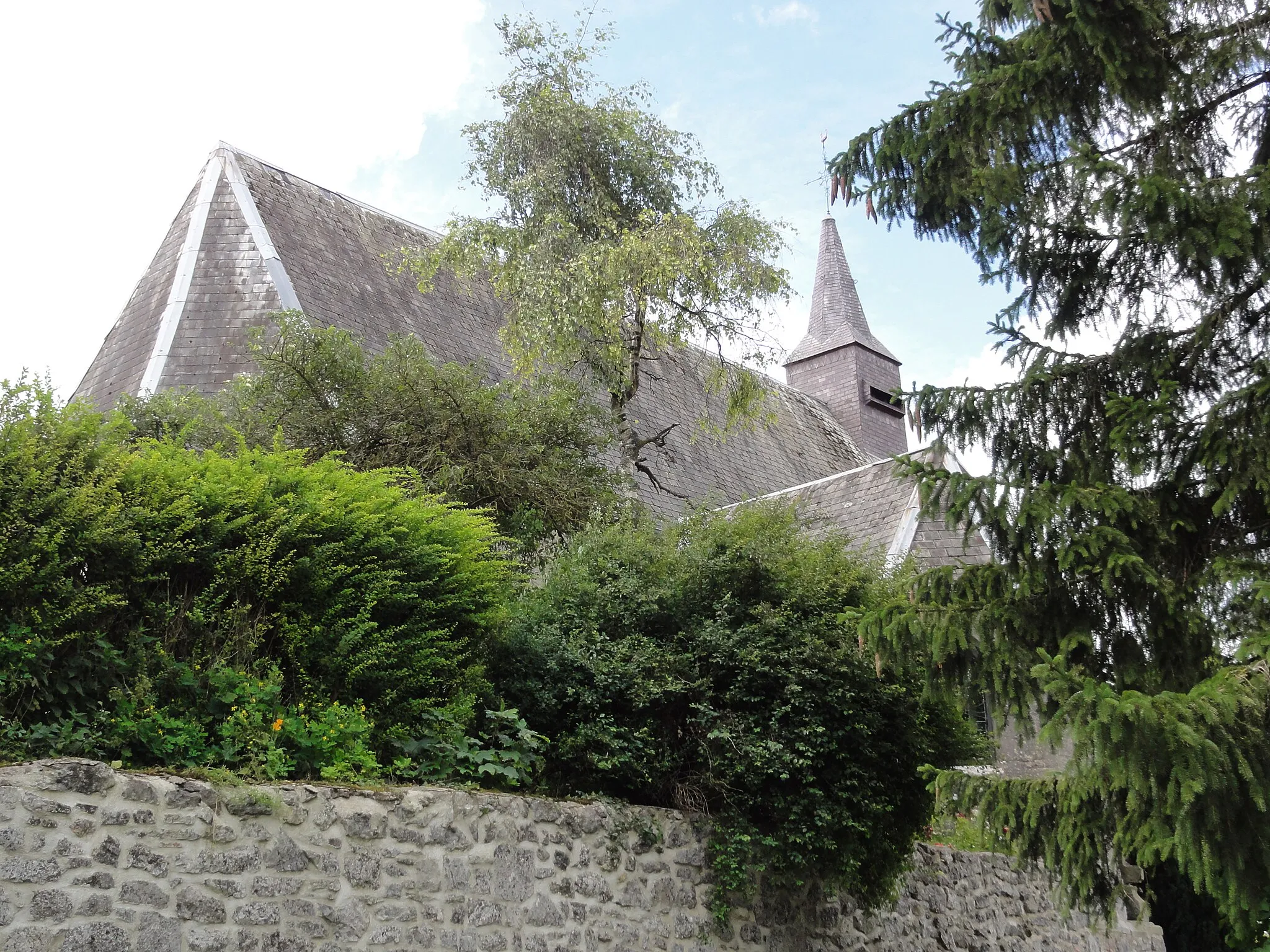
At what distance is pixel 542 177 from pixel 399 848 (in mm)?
8606

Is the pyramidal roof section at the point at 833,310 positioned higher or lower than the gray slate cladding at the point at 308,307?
higher

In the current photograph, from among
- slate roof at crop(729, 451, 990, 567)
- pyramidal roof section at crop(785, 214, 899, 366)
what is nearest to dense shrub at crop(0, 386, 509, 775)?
Result: slate roof at crop(729, 451, 990, 567)

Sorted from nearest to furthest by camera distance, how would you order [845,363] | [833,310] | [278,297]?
[278,297] → [845,363] → [833,310]

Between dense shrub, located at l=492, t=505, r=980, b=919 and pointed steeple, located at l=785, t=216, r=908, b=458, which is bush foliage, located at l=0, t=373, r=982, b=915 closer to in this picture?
dense shrub, located at l=492, t=505, r=980, b=919

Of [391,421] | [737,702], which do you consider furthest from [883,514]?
[737,702]

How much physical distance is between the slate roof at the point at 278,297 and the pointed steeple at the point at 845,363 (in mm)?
8856

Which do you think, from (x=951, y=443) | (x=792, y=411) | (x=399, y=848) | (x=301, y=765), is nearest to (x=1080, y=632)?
(x=951, y=443)

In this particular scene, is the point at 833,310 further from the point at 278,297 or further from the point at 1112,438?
the point at 1112,438

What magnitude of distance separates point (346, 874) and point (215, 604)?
1.47 m

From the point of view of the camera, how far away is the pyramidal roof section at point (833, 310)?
90.9 feet

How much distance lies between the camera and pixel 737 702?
7.06m

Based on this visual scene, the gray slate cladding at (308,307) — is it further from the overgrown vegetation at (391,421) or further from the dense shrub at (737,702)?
the dense shrub at (737,702)

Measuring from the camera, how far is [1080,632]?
5.55 meters

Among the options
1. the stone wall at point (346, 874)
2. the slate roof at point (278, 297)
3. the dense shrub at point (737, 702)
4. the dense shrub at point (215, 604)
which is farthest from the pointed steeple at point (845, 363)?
the dense shrub at point (215, 604)
